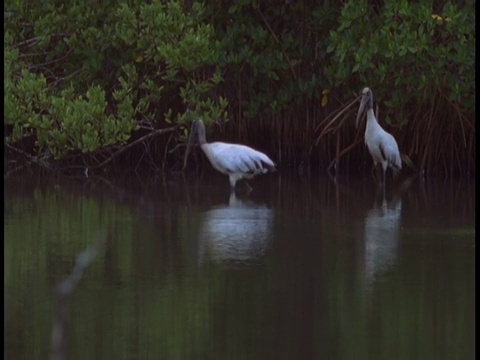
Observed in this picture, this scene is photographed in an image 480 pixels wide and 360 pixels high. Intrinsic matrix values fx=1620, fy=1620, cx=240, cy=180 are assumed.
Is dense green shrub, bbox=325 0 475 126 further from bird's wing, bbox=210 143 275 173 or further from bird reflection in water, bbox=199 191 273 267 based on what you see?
bird reflection in water, bbox=199 191 273 267

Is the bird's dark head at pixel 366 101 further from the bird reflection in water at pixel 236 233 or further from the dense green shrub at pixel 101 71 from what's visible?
the bird reflection in water at pixel 236 233

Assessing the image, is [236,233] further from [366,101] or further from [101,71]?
[101,71]

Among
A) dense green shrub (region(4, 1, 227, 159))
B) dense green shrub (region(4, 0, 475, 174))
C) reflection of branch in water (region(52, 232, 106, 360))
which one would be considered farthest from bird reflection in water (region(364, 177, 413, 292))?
dense green shrub (region(4, 1, 227, 159))

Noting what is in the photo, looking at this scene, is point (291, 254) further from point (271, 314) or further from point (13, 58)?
point (13, 58)

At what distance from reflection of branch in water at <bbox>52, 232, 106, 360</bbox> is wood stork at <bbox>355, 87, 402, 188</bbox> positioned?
19.4 feet

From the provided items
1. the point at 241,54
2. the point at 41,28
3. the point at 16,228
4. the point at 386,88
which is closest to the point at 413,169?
the point at 386,88

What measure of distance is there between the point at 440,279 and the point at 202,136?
25.7 ft

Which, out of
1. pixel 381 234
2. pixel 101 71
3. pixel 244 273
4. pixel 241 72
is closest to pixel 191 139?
pixel 241 72

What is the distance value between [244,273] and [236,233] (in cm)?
223

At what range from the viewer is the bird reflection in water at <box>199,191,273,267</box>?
1102 cm

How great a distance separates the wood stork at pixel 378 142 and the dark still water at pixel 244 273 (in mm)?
1211

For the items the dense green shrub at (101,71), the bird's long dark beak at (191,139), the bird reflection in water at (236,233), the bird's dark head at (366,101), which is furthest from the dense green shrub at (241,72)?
the bird reflection in water at (236,233)

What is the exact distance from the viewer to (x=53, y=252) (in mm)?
11219

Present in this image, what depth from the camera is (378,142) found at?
17.7 meters
